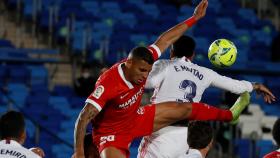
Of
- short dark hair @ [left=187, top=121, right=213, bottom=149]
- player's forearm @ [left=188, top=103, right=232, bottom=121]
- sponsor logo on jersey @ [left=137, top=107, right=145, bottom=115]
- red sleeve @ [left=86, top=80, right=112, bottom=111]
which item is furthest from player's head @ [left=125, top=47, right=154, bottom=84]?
short dark hair @ [left=187, top=121, right=213, bottom=149]

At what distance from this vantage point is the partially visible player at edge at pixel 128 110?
755cm

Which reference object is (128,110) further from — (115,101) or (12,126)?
(12,126)

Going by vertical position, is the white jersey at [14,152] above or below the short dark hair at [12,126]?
below

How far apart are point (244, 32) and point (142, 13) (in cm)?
227

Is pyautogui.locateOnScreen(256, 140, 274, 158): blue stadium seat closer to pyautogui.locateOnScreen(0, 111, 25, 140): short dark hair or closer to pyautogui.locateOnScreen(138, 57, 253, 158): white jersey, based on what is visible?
pyautogui.locateOnScreen(138, 57, 253, 158): white jersey

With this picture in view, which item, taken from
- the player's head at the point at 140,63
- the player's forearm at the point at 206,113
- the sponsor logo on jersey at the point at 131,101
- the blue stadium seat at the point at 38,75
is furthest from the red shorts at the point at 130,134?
the blue stadium seat at the point at 38,75

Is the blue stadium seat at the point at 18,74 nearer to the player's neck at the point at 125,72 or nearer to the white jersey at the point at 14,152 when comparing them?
the player's neck at the point at 125,72

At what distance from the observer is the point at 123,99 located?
309 inches

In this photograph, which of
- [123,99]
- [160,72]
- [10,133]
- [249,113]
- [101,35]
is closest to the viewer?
[10,133]

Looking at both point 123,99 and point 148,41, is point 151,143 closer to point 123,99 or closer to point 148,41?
point 123,99

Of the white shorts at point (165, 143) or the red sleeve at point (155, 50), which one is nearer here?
the red sleeve at point (155, 50)

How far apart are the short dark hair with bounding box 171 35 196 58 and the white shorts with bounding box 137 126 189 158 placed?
2.60ft

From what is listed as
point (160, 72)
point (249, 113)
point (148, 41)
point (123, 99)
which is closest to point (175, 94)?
point (160, 72)

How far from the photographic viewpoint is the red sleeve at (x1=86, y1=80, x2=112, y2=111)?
24.7ft
